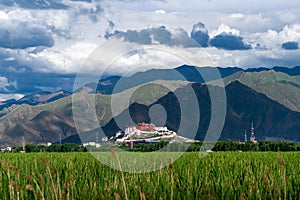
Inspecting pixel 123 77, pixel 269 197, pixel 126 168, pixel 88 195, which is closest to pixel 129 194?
pixel 88 195

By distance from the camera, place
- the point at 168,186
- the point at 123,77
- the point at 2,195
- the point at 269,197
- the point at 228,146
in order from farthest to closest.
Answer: the point at 228,146 → the point at 123,77 → the point at 2,195 → the point at 168,186 → the point at 269,197

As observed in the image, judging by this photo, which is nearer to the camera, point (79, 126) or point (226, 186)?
point (226, 186)

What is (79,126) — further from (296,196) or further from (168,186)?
(296,196)

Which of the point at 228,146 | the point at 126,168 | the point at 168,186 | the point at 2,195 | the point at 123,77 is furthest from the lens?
the point at 228,146

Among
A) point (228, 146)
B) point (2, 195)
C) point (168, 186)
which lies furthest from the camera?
point (228, 146)

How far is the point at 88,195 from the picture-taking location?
576cm

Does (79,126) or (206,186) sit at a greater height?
(79,126)

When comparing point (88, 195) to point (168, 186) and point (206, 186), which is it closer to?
point (168, 186)

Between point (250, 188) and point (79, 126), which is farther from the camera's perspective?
point (79, 126)

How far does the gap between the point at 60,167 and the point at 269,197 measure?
464 cm

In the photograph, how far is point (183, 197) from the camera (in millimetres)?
5605

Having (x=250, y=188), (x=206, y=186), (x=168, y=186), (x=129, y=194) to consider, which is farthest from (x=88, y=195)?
(x=250, y=188)

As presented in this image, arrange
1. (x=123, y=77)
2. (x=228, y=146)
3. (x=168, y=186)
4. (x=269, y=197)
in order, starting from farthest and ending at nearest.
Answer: (x=228, y=146) < (x=123, y=77) < (x=168, y=186) < (x=269, y=197)

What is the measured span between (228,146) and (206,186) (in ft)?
139
